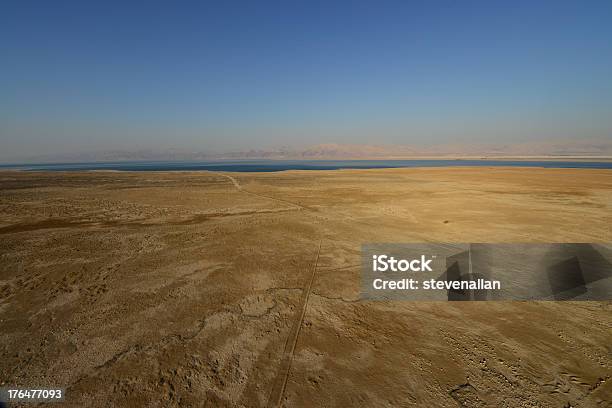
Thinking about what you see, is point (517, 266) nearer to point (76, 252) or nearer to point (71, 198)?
point (76, 252)

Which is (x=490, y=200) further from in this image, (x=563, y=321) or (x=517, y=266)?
(x=563, y=321)

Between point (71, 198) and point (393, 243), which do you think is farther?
point (71, 198)

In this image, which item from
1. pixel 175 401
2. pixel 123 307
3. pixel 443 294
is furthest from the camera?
pixel 443 294

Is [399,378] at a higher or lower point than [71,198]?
lower

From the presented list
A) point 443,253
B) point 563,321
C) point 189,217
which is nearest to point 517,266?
point 443,253

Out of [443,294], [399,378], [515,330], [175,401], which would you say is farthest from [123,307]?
[515,330]

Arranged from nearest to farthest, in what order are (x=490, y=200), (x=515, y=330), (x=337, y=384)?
(x=337, y=384) → (x=515, y=330) → (x=490, y=200)

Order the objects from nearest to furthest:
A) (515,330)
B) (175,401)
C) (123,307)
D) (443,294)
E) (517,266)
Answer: (175,401) < (515,330) < (123,307) < (443,294) < (517,266)

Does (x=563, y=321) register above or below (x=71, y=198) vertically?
below

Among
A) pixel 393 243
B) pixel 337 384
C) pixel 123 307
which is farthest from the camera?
pixel 393 243
